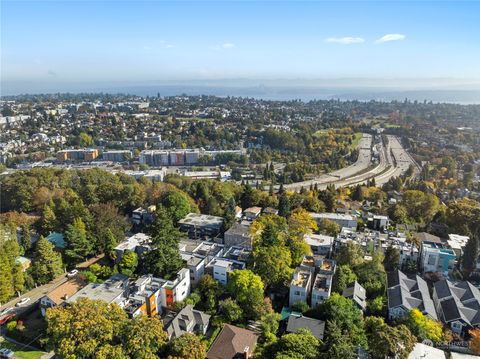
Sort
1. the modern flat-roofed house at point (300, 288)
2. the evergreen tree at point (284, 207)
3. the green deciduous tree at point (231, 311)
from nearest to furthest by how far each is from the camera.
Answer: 1. the green deciduous tree at point (231, 311)
2. the modern flat-roofed house at point (300, 288)
3. the evergreen tree at point (284, 207)

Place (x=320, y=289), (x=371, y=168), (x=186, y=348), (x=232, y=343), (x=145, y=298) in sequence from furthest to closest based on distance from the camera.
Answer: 1. (x=371, y=168)
2. (x=320, y=289)
3. (x=145, y=298)
4. (x=232, y=343)
5. (x=186, y=348)

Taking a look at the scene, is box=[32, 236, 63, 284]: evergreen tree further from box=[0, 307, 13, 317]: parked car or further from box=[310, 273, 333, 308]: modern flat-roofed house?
box=[310, 273, 333, 308]: modern flat-roofed house

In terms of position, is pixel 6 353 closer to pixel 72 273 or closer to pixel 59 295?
pixel 59 295

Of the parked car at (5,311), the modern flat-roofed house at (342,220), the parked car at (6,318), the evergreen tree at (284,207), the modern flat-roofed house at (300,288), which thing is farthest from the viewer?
the evergreen tree at (284,207)

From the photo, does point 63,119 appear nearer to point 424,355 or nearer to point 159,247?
point 159,247

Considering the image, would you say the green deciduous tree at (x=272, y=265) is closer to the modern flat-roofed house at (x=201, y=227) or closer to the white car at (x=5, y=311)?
the modern flat-roofed house at (x=201, y=227)

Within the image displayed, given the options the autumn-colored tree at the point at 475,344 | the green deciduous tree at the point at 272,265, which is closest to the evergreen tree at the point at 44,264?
the green deciduous tree at the point at 272,265

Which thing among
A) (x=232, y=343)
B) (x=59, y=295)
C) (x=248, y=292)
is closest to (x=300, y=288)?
(x=248, y=292)
